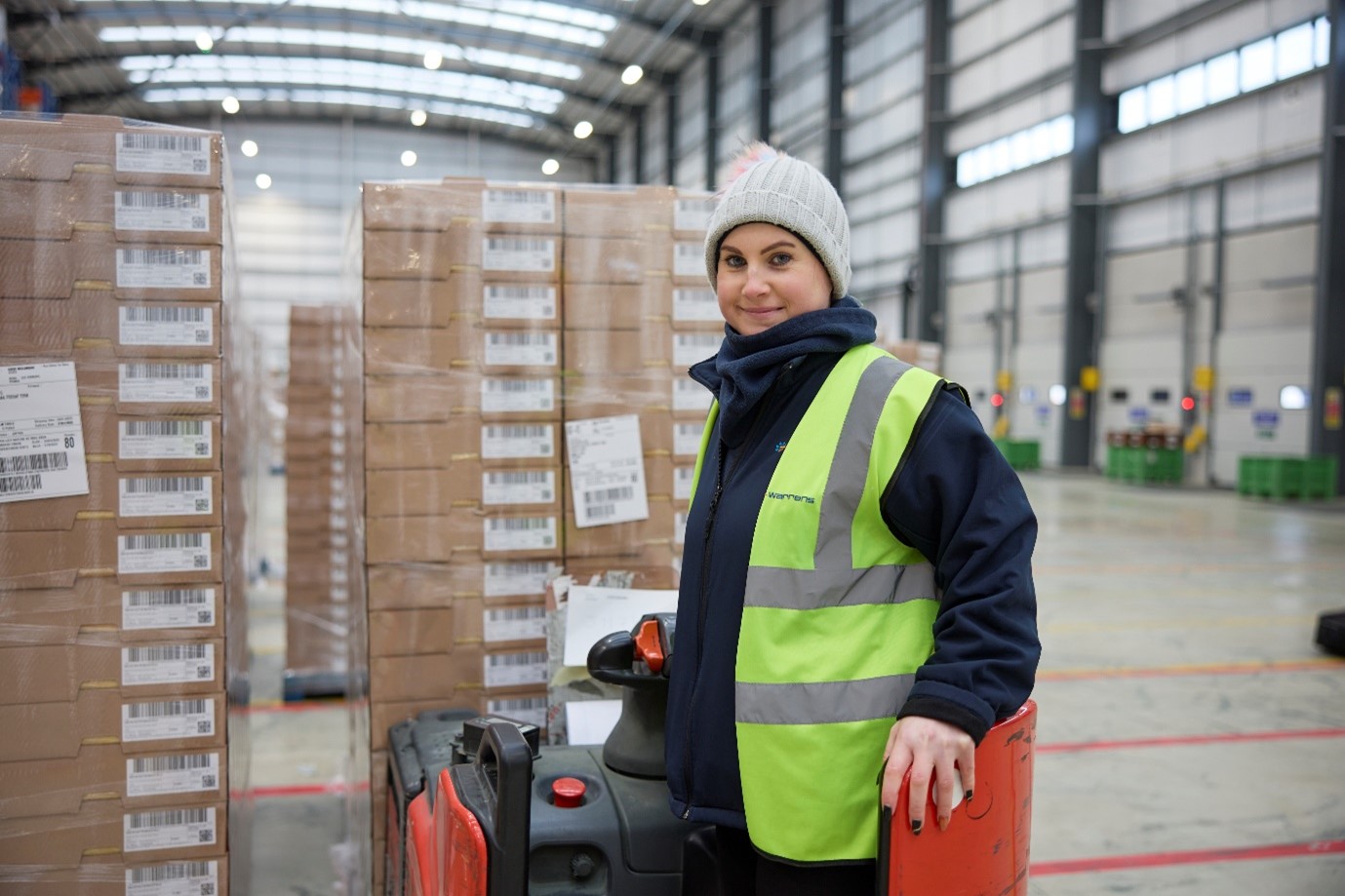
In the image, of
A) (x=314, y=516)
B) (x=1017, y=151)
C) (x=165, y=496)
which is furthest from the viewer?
(x=1017, y=151)

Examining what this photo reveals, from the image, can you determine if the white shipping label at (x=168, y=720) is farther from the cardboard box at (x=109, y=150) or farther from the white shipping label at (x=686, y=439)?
the white shipping label at (x=686, y=439)

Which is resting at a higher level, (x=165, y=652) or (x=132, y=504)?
(x=132, y=504)

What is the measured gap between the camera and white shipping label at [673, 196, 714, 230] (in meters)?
2.75

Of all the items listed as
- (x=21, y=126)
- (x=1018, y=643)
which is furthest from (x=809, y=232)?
(x=21, y=126)

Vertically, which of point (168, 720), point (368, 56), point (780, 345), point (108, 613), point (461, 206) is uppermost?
point (368, 56)

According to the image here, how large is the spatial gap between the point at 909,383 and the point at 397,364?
1.55 metres

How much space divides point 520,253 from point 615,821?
148cm

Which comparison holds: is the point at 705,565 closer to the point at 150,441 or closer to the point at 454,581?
the point at 454,581

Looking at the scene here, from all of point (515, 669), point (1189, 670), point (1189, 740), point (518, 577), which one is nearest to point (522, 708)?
point (515, 669)

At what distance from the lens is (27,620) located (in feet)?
7.40

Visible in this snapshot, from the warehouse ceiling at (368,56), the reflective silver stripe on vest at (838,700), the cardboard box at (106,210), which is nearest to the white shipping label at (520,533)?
the cardboard box at (106,210)

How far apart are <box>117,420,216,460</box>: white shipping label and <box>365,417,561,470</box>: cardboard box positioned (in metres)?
0.38

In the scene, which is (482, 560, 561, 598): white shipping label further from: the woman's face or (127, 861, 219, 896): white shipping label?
the woman's face

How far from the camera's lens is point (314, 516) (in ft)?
18.2
